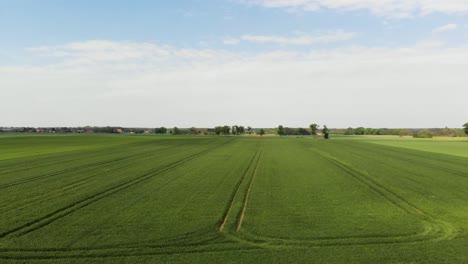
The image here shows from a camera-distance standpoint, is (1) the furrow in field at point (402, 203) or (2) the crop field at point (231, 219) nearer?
(2) the crop field at point (231, 219)

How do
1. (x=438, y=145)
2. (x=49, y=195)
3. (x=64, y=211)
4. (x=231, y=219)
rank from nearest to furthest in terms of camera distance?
(x=231, y=219), (x=64, y=211), (x=49, y=195), (x=438, y=145)

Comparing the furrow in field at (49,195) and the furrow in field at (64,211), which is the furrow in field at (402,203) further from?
the furrow in field at (49,195)

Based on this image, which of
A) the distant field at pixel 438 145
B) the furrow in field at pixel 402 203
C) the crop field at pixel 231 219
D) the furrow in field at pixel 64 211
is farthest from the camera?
the distant field at pixel 438 145

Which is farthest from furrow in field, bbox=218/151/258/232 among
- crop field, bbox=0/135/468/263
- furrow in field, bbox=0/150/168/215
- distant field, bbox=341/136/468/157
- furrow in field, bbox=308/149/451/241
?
distant field, bbox=341/136/468/157

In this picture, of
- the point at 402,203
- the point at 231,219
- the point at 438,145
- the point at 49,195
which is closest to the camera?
the point at 231,219

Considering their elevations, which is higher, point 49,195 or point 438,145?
point 438,145

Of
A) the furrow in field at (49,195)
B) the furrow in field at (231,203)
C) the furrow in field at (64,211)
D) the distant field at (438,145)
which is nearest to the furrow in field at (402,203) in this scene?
the furrow in field at (231,203)

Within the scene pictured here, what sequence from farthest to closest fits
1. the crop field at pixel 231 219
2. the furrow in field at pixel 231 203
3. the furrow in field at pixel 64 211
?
the furrow in field at pixel 231 203
the furrow in field at pixel 64 211
the crop field at pixel 231 219

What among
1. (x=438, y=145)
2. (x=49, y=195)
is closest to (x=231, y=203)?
(x=49, y=195)

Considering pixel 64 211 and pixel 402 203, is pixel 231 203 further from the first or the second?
pixel 402 203

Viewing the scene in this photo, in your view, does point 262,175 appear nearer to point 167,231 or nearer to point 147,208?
point 147,208

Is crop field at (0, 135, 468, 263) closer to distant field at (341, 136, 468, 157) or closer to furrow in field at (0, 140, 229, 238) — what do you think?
furrow in field at (0, 140, 229, 238)

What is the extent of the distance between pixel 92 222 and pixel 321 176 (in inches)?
Result: 706

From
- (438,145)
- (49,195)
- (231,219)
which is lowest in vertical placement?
(231,219)
